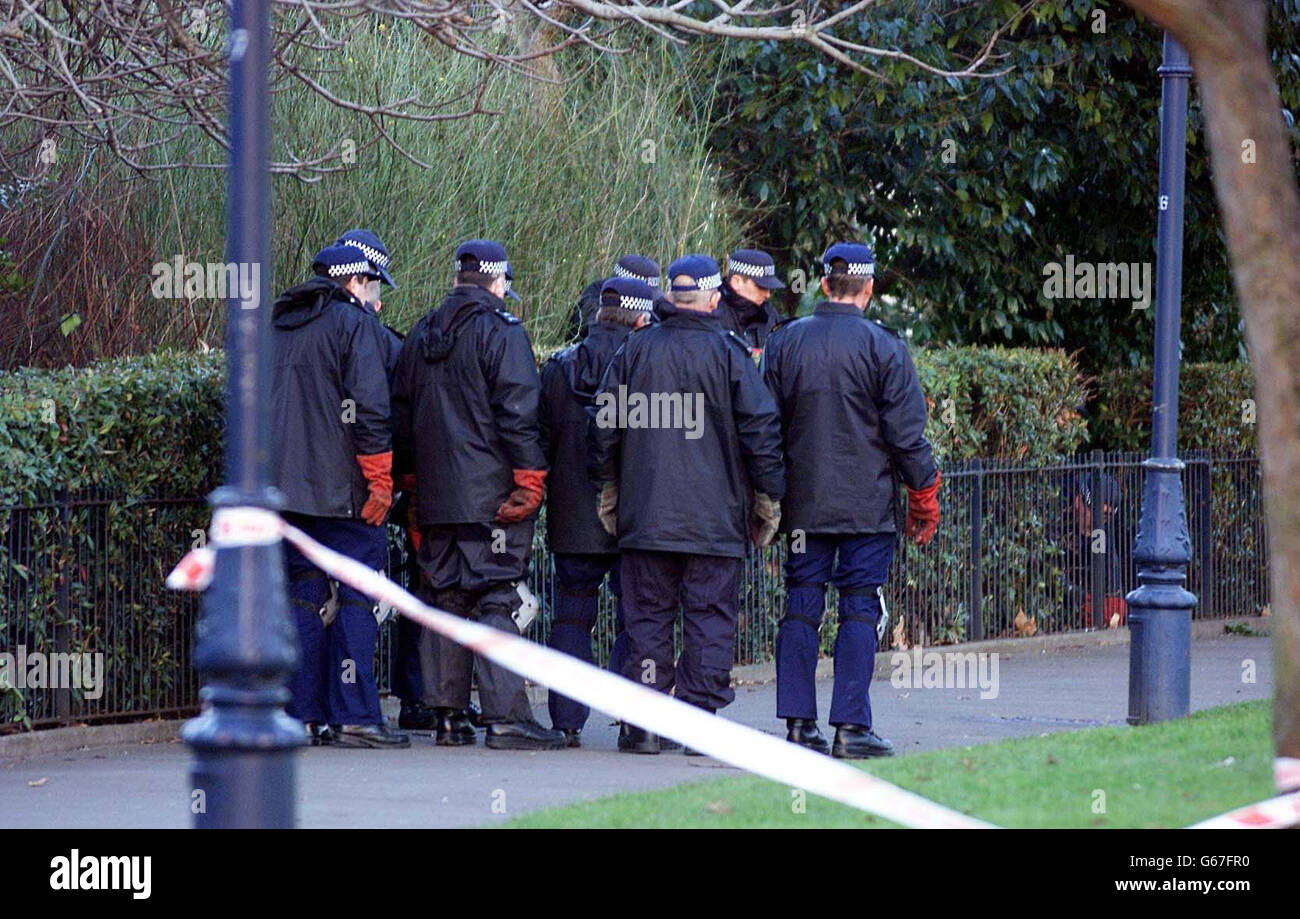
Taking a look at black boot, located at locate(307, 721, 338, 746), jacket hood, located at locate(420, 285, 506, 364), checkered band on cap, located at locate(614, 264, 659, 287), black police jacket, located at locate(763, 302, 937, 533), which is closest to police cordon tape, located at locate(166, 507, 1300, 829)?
black police jacket, located at locate(763, 302, 937, 533)

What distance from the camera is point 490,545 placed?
9.59 metres

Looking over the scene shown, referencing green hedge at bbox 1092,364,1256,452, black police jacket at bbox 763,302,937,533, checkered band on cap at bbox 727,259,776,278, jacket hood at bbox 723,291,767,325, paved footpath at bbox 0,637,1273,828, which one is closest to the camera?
paved footpath at bbox 0,637,1273,828

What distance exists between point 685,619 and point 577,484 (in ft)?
2.91

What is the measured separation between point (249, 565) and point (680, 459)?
4788 mm

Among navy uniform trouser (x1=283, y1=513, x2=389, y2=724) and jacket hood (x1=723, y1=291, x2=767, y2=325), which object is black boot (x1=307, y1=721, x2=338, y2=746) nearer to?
navy uniform trouser (x1=283, y1=513, x2=389, y2=724)

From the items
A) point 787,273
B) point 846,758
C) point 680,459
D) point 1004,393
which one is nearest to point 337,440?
point 680,459

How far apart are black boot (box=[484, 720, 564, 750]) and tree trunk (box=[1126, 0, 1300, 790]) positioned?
13.1ft

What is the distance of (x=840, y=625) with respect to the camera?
31.4 ft

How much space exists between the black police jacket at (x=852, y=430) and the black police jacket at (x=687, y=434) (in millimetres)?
199

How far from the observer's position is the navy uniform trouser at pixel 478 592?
9.55 m

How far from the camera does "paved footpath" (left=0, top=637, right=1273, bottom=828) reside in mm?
7793

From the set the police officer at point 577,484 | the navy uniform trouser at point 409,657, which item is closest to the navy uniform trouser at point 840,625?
the police officer at point 577,484
